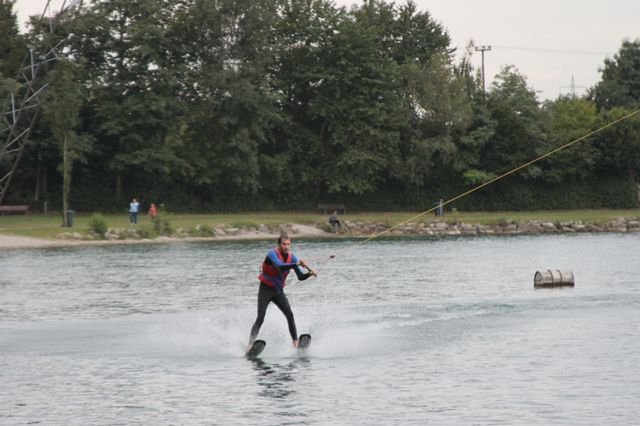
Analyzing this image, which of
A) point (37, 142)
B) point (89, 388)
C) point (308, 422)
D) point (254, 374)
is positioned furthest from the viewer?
point (37, 142)

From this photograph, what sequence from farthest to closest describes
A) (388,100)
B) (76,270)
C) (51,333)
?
(388,100), (76,270), (51,333)

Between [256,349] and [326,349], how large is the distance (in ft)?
6.06

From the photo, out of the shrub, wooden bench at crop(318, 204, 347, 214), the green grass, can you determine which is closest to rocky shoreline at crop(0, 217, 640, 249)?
the shrub

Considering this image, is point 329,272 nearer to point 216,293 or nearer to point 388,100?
point 216,293

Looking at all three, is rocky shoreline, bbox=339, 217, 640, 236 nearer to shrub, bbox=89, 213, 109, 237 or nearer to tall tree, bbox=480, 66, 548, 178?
tall tree, bbox=480, 66, 548, 178

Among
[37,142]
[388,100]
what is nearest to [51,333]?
[37,142]

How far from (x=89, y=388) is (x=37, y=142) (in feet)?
185

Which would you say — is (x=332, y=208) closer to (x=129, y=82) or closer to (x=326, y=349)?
(x=129, y=82)

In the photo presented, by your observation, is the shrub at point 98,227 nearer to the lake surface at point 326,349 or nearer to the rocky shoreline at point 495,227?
the lake surface at point 326,349

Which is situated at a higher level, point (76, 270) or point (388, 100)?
point (388, 100)

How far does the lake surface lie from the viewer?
58.0ft

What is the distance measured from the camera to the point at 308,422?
16.8m

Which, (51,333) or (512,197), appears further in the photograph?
(512,197)

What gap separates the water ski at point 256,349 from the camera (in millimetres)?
22453
